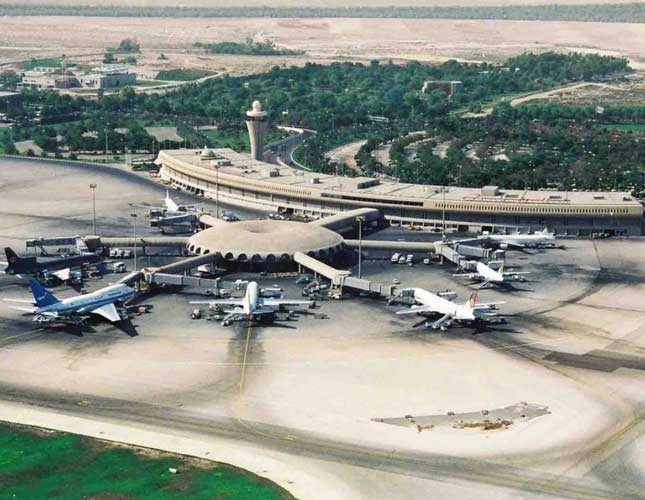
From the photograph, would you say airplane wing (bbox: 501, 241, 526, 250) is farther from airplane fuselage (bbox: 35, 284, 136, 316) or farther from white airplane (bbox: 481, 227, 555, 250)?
airplane fuselage (bbox: 35, 284, 136, 316)

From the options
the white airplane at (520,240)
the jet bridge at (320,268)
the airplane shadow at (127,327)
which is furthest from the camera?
the white airplane at (520,240)

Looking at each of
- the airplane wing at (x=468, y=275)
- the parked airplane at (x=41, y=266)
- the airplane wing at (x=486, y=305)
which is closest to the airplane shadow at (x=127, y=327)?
the parked airplane at (x=41, y=266)

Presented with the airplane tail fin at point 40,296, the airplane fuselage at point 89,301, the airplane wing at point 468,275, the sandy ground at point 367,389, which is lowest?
the airplane wing at point 468,275

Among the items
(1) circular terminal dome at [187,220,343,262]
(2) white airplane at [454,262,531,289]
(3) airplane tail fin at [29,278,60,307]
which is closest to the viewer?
(3) airplane tail fin at [29,278,60,307]

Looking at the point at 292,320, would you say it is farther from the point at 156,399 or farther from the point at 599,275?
the point at 599,275

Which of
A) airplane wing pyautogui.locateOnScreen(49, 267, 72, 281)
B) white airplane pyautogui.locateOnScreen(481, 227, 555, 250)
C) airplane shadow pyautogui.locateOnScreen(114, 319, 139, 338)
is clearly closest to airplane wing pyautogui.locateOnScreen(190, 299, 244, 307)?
airplane shadow pyautogui.locateOnScreen(114, 319, 139, 338)

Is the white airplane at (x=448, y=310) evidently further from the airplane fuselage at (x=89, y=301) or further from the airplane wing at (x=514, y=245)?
the airplane wing at (x=514, y=245)

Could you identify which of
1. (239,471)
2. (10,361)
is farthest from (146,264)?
(239,471)
